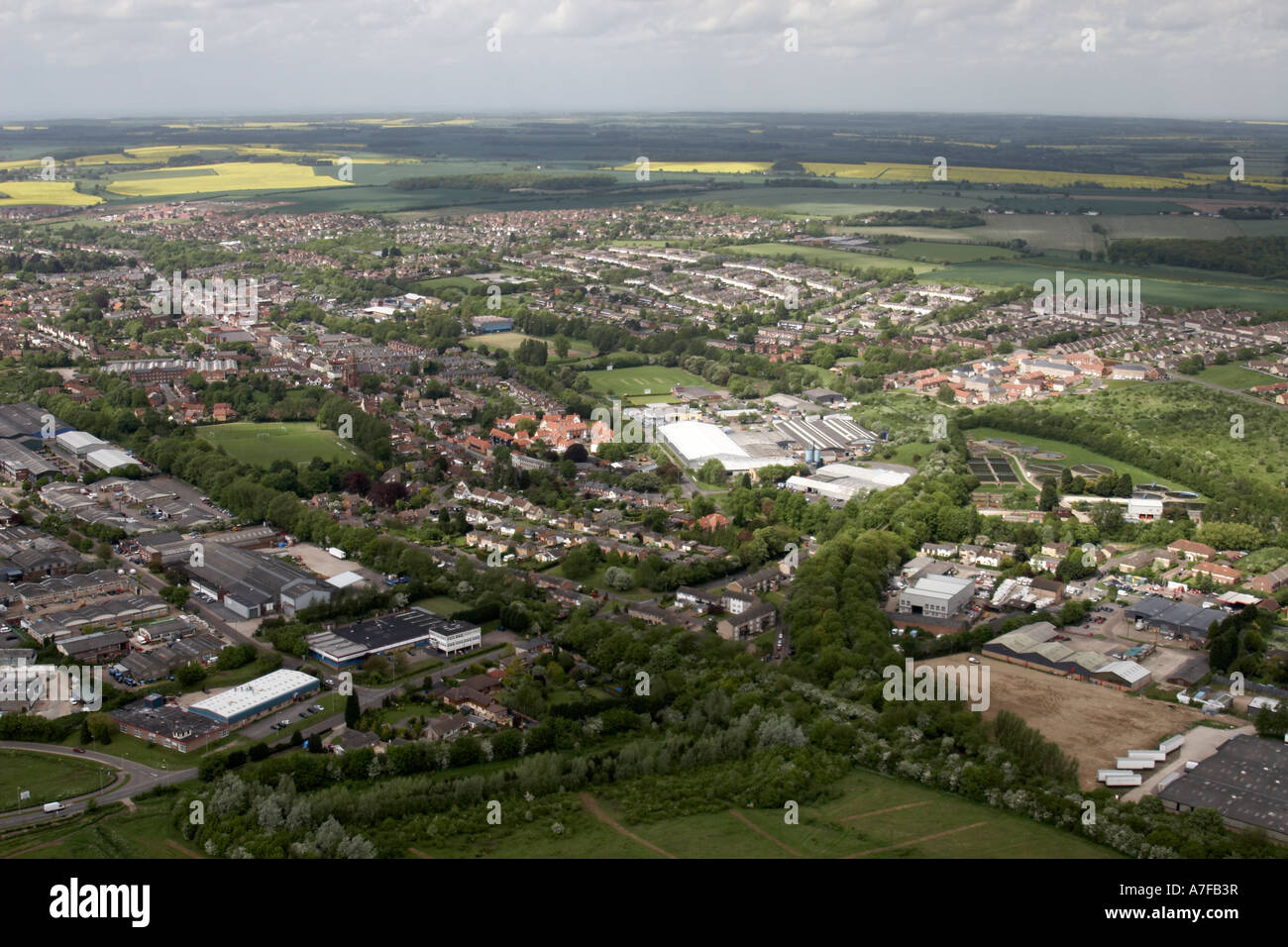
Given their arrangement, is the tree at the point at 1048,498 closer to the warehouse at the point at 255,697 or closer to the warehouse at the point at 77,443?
the warehouse at the point at 255,697

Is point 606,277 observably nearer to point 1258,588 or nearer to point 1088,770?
point 1258,588

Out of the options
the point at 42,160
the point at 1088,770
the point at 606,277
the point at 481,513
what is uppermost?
the point at 42,160

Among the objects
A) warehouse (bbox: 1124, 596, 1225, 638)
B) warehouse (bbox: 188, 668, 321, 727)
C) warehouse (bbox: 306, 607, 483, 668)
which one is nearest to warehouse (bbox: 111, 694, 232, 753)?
warehouse (bbox: 188, 668, 321, 727)

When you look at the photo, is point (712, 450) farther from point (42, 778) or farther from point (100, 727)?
point (42, 778)

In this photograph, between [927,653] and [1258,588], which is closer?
[927,653]

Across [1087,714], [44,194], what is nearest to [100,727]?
[1087,714]
